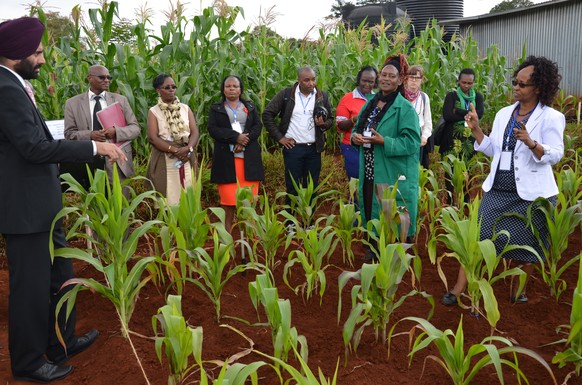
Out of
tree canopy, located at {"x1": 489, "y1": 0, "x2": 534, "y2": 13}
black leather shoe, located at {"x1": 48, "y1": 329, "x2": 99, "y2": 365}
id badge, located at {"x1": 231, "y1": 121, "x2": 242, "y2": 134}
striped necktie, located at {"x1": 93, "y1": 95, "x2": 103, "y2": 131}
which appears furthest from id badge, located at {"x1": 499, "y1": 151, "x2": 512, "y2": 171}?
tree canopy, located at {"x1": 489, "y1": 0, "x2": 534, "y2": 13}

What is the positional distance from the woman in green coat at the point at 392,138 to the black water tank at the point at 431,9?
64.9ft

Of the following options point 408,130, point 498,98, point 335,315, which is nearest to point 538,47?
point 498,98

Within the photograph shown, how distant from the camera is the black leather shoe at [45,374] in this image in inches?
110

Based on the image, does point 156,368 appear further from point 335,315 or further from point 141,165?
point 141,165

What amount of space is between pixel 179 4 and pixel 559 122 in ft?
15.8

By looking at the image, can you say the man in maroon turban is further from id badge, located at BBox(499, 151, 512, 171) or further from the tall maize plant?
the tall maize plant

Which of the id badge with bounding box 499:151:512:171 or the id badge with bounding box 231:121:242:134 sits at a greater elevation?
the id badge with bounding box 231:121:242:134

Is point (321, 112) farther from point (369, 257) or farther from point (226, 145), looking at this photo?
point (369, 257)

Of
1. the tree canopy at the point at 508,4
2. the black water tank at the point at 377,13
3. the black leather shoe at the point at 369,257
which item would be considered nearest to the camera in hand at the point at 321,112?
the black leather shoe at the point at 369,257

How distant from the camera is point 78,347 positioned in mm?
3092

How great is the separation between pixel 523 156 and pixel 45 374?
3.12 meters

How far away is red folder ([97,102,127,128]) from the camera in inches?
181

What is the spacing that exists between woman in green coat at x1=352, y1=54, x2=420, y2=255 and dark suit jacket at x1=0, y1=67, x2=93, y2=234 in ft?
7.29

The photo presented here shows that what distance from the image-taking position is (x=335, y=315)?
3.44 metres
